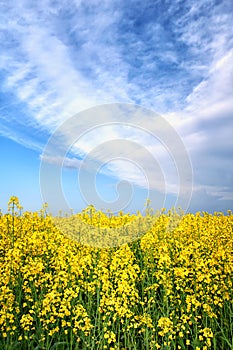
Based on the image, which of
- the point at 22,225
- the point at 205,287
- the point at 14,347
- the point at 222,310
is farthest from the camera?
the point at 22,225

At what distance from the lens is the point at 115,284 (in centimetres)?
643

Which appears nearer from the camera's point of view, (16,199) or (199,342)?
(199,342)

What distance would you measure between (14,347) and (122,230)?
4893mm

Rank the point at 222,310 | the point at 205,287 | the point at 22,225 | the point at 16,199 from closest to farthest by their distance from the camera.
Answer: the point at 205,287
the point at 222,310
the point at 16,199
the point at 22,225

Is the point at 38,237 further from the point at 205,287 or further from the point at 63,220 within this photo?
the point at 205,287

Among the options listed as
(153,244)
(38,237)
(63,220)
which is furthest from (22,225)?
(153,244)

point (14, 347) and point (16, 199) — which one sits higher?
point (16, 199)

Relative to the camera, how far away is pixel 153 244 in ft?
25.6

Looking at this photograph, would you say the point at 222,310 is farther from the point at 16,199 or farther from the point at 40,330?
the point at 16,199

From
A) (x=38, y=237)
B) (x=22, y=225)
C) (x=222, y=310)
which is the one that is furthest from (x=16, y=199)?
(x=222, y=310)

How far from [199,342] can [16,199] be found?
395 cm

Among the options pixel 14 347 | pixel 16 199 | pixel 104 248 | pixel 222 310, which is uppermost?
pixel 16 199

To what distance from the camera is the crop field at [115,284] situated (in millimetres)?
4941

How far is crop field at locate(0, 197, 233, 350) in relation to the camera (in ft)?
16.2
